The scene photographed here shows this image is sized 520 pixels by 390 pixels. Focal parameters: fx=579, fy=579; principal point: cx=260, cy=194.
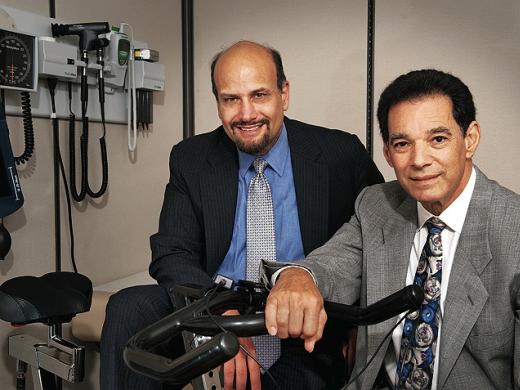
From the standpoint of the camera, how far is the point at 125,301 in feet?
4.57

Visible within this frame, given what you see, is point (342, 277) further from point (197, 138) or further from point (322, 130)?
point (197, 138)

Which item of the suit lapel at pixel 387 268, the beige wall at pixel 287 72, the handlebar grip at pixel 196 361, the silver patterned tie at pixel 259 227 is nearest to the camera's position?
the handlebar grip at pixel 196 361

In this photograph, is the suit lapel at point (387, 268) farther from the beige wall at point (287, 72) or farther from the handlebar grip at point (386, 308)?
the beige wall at point (287, 72)

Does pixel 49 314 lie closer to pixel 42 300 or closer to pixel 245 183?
pixel 42 300

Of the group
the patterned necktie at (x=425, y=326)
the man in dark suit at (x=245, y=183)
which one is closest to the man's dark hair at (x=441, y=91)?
the patterned necktie at (x=425, y=326)

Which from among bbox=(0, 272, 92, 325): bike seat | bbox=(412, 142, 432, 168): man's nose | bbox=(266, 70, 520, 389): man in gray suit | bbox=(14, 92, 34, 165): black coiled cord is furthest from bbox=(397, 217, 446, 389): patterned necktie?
bbox=(14, 92, 34, 165): black coiled cord

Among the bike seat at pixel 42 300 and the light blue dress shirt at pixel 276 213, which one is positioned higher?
the light blue dress shirt at pixel 276 213

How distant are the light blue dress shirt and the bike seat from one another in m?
0.41

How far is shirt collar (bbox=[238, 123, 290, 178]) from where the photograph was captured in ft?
5.51

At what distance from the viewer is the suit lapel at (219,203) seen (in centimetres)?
163

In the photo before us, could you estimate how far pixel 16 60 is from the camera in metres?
1.69

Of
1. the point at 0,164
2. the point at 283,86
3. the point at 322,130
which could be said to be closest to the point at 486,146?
the point at 322,130

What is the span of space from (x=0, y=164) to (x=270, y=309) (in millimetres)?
1052

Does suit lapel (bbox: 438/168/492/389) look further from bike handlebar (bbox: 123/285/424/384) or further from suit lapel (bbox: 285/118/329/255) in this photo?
suit lapel (bbox: 285/118/329/255)
